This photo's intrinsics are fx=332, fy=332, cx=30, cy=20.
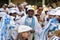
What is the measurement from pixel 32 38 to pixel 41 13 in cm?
261

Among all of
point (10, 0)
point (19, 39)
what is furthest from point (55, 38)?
point (10, 0)

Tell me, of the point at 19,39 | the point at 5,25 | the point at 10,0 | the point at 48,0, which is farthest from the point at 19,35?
the point at 10,0

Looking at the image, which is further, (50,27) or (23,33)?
(50,27)

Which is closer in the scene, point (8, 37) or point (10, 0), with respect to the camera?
point (8, 37)

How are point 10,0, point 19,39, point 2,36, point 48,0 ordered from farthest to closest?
point 10,0
point 48,0
point 2,36
point 19,39

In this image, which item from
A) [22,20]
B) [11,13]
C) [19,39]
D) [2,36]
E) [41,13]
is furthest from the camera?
[41,13]

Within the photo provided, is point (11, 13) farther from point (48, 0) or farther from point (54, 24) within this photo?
point (48, 0)

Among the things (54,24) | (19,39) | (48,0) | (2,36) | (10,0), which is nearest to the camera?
(19,39)

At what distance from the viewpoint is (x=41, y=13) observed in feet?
33.0

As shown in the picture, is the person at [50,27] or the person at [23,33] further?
the person at [50,27]

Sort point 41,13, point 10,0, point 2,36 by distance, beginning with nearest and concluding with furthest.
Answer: point 2,36
point 41,13
point 10,0

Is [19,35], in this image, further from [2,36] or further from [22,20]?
[22,20]

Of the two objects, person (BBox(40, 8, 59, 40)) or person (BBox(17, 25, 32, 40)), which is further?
person (BBox(40, 8, 59, 40))

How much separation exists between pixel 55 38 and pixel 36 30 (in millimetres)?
2294
